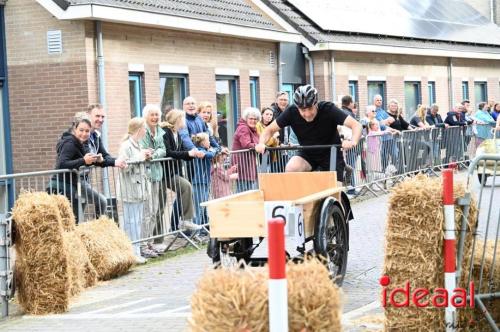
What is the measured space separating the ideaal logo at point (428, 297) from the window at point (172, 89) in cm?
1496

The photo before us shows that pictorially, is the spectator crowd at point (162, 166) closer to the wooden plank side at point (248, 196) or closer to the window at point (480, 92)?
the wooden plank side at point (248, 196)

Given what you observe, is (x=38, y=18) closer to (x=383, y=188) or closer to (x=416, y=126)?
(x=383, y=188)

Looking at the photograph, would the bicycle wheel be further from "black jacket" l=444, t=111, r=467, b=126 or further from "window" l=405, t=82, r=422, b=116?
"window" l=405, t=82, r=422, b=116

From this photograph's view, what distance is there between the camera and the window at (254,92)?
26828 mm

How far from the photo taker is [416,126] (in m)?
26.0

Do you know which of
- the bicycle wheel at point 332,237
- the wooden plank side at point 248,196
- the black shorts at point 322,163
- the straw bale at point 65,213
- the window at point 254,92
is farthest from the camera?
the window at point 254,92

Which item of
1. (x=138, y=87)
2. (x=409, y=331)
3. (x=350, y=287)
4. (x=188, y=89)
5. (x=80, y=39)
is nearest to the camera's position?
(x=409, y=331)

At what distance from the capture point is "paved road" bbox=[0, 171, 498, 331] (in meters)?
9.22

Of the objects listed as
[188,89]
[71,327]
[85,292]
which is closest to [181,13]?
[188,89]

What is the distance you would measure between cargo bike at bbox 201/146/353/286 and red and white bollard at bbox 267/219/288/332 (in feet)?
12.3

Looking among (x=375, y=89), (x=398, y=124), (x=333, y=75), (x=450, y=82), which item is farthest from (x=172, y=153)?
(x=450, y=82)

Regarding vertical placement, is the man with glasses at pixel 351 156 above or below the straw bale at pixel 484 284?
above

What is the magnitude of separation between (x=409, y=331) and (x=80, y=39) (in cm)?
1270

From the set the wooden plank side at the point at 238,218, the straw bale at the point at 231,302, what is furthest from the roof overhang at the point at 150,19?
the straw bale at the point at 231,302
